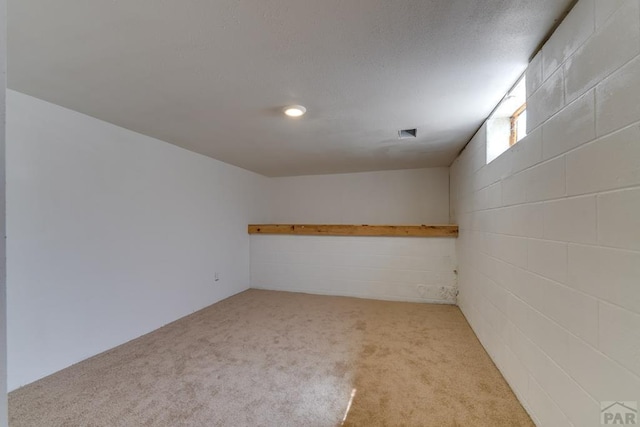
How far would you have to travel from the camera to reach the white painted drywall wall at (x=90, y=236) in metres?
1.79

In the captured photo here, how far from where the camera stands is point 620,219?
862 mm

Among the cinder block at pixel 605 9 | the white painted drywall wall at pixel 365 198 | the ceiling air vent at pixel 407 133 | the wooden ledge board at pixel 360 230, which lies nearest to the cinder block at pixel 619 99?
the cinder block at pixel 605 9

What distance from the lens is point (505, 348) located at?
1.82m

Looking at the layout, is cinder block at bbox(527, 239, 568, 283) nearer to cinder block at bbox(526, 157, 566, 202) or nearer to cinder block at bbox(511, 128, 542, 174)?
cinder block at bbox(526, 157, 566, 202)

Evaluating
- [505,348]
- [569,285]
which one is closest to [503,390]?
[505,348]

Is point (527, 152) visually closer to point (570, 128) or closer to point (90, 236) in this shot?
point (570, 128)

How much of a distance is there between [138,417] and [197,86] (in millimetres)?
2042

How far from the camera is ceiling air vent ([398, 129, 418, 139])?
260 cm

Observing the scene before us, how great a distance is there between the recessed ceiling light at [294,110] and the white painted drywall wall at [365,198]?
9.25 feet

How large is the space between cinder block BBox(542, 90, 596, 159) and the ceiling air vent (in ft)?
4.44

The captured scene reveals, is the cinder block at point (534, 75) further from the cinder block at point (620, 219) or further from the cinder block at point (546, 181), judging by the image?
the cinder block at point (620, 219)

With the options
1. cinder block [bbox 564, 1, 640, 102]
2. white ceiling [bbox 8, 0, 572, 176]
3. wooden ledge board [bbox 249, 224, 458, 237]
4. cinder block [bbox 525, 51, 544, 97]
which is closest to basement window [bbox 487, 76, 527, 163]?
white ceiling [bbox 8, 0, 572, 176]

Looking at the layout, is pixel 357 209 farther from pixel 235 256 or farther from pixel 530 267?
pixel 530 267

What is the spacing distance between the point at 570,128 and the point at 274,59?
143cm
